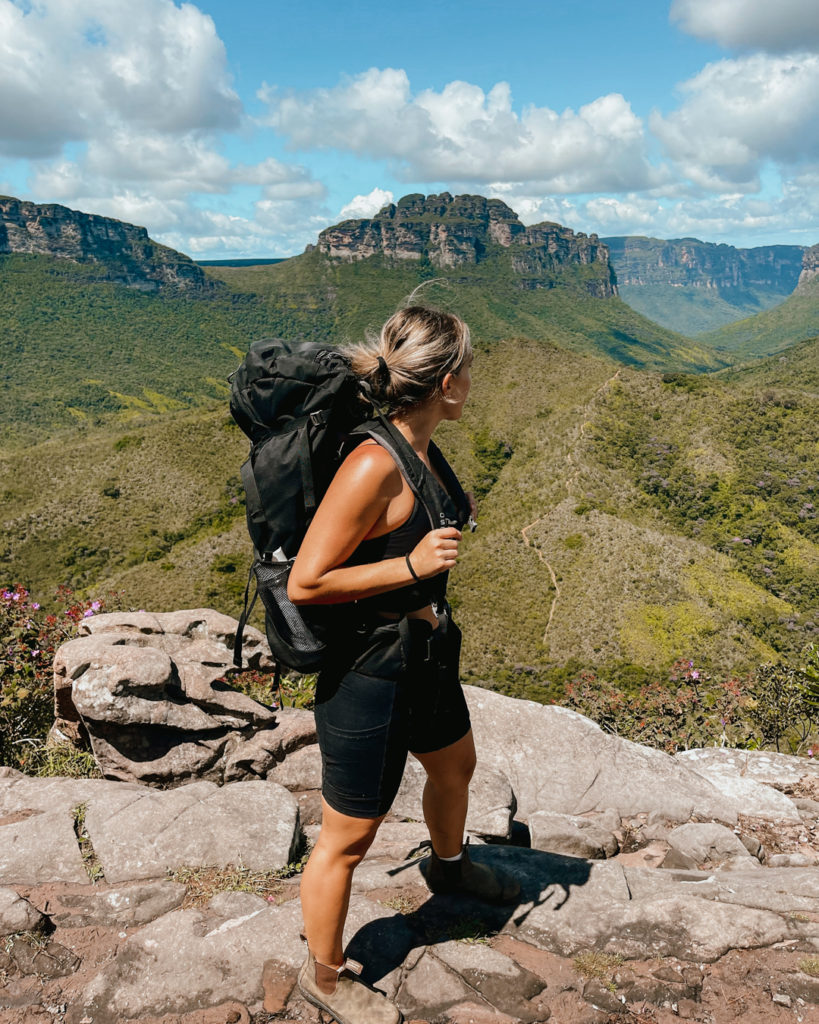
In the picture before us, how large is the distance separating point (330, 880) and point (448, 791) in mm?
661

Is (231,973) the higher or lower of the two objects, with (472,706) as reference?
higher

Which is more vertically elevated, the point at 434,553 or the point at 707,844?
the point at 434,553

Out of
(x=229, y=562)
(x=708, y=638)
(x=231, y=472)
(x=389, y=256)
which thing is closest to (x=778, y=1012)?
(x=708, y=638)

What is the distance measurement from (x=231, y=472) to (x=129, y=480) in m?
8.27

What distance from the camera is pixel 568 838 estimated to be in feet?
14.3

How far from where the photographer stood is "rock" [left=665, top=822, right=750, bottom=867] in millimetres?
4410

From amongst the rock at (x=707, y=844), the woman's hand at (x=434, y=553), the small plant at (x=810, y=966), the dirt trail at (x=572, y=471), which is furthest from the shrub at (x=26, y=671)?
the dirt trail at (x=572, y=471)

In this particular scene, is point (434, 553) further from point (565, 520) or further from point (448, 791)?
A: point (565, 520)

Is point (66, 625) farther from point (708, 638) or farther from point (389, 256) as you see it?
point (389, 256)

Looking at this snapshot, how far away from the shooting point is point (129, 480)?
178 feet

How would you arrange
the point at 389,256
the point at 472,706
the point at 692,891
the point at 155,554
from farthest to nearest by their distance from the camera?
the point at 389,256, the point at 155,554, the point at 472,706, the point at 692,891

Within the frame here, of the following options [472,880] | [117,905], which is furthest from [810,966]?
[117,905]

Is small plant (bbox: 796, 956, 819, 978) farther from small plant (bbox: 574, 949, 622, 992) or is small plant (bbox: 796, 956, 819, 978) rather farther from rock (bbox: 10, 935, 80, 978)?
rock (bbox: 10, 935, 80, 978)

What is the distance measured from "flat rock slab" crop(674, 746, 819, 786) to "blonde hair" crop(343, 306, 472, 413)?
525 centimetres
